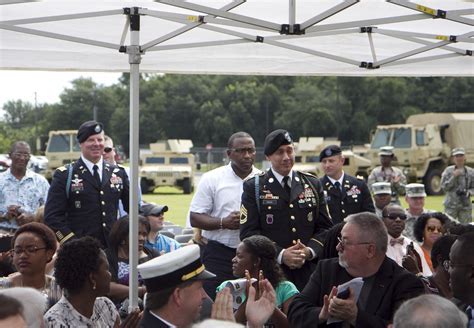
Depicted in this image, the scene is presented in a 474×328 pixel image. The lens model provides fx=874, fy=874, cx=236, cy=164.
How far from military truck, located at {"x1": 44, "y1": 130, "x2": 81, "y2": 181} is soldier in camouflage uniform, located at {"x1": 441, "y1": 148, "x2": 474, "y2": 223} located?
20078 millimetres

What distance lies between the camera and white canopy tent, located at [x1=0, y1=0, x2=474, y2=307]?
19.7 feet

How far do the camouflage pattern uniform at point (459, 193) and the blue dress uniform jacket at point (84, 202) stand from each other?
10.2 m

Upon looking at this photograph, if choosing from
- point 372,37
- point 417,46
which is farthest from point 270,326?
point 417,46

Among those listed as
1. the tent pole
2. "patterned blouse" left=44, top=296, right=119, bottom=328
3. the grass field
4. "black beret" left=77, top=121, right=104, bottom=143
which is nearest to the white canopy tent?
the tent pole

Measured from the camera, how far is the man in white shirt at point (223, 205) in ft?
23.3

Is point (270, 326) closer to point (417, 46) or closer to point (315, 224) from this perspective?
point (315, 224)

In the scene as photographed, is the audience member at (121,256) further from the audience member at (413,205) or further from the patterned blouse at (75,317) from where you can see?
the audience member at (413,205)

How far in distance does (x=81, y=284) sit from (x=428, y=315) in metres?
2.25

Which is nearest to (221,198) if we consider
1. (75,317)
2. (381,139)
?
(75,317)

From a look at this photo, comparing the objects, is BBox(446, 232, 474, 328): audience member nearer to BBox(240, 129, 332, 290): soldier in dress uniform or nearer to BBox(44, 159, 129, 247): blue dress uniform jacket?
BBox(240, 129, 332, 290): soldier in dress uniform

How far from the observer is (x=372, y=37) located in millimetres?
7430

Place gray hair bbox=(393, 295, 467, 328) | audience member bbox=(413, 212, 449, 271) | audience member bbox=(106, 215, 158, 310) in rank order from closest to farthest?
gray hair bbox=(393, 295, 467, 328) < audience member bbox=(106, 215, 158, 310) < audience member bbox=(413, 212, 449, 271)

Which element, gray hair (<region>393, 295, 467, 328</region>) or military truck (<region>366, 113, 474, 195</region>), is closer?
gray hair (<region>393, 295, 467, 328</region>)

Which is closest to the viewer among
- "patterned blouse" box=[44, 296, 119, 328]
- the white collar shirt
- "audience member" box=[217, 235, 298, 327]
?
"patterned blouse" box=[44, 296, 119, 328]
